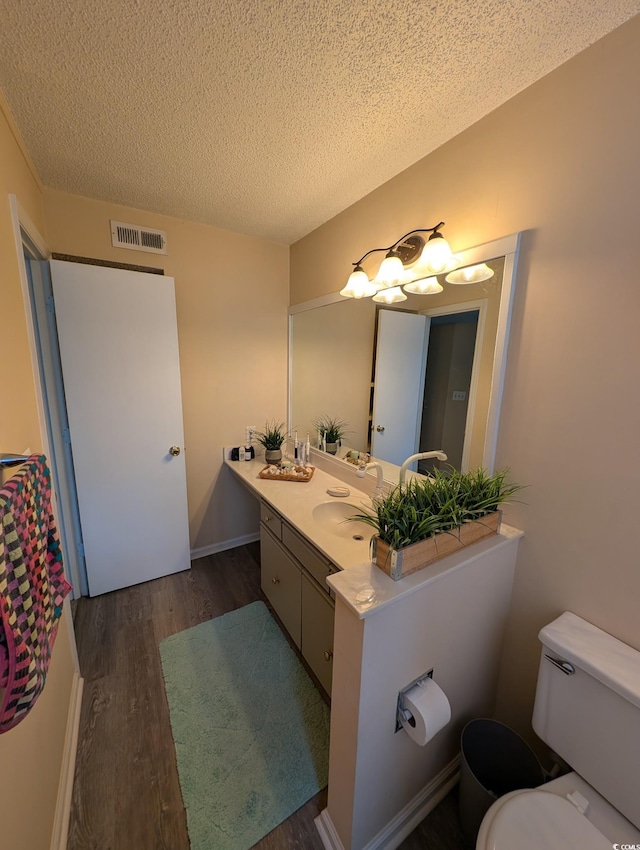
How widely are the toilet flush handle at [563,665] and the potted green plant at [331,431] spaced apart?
1.45m

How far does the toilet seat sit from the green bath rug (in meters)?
0.69

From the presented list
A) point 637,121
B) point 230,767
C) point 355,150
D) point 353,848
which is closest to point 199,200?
point 355,150

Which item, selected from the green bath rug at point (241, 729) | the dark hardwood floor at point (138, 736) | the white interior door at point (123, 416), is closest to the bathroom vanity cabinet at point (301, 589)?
the green bath rug at point (241, 729)

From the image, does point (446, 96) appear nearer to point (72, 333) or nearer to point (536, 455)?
point (536, 455)

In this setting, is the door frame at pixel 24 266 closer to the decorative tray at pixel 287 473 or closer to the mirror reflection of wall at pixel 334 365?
the decorative tray at pixel 287 473

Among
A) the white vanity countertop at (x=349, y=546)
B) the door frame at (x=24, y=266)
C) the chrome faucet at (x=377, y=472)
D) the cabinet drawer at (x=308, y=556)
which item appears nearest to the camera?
the white vanity countertop at (x=349, y=546)

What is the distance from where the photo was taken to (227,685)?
1557 mm

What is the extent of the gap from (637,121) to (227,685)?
2.60 metres

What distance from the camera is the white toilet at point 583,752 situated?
79 centimetres

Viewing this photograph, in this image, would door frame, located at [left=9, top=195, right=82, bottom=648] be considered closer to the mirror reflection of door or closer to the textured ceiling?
the textured ceiling

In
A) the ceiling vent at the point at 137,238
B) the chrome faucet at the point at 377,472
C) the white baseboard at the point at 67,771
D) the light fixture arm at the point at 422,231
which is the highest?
the ceiling vent at the point at 137,238

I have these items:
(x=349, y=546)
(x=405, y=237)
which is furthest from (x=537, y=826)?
(x=405, y=237)

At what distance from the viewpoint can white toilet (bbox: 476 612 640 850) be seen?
789 millimetres

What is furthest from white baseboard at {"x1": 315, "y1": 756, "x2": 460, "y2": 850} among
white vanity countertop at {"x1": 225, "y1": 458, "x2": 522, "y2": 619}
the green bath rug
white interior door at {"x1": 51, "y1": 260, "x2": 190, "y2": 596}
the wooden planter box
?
white interior door at {"x1": 51, "y1": 260, "x2": 190, "y2": 596}
